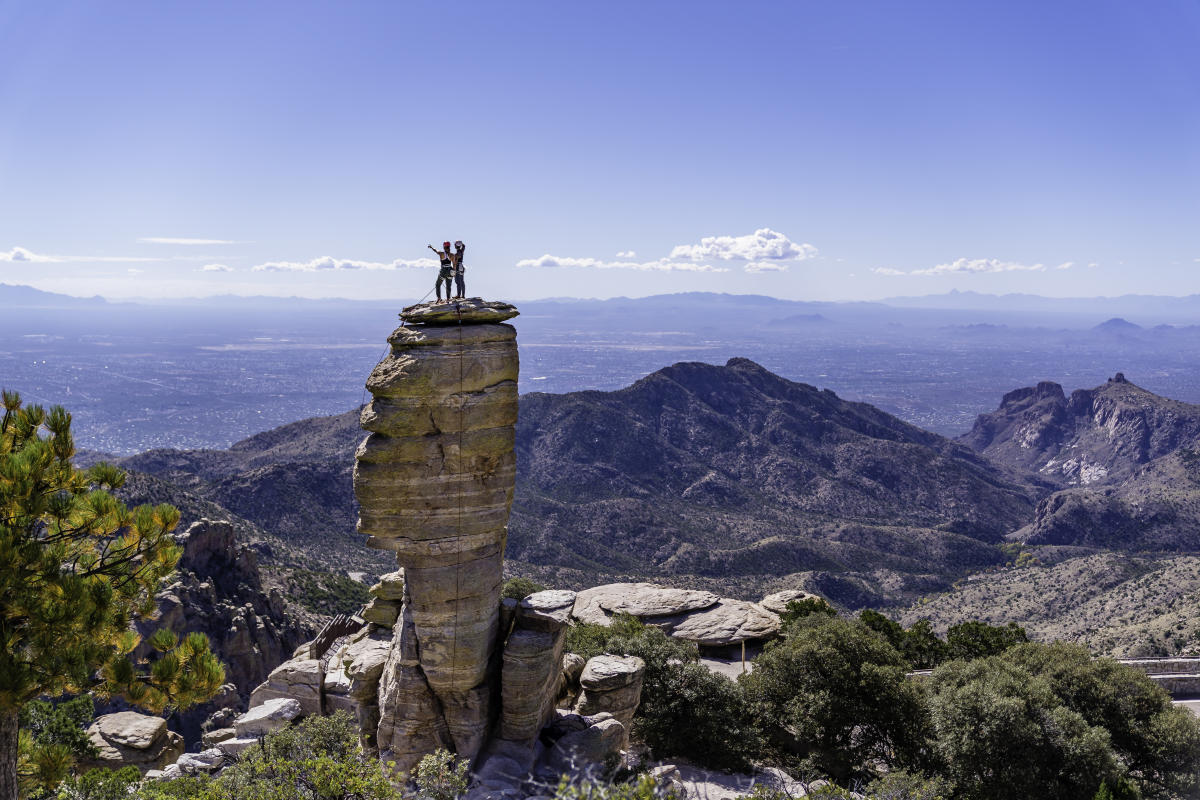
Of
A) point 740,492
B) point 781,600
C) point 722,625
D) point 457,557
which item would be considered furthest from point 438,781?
point 740,492

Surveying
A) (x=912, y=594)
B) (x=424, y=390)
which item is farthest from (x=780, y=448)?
(x=424, y=390)

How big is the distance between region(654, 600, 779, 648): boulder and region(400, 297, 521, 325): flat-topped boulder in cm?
2040

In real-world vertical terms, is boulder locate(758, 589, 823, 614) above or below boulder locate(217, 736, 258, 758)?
below

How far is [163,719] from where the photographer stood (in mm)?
32688

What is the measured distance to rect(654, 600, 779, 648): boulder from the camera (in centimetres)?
3578

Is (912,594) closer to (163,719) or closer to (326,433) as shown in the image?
(163,719)

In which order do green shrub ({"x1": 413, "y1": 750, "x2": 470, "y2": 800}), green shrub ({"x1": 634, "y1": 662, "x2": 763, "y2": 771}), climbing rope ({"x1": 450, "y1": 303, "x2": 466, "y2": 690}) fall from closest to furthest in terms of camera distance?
green shrub ({"x1": 413, "y1": 750, "x2": 470, "y2": 800}), climbing rope ({"x1": 450, "y1": 303, "x2": 466, "y2": 690}), green shrub ({"x1": 634, "y1": 662, "x2": 763, "y2": 771})

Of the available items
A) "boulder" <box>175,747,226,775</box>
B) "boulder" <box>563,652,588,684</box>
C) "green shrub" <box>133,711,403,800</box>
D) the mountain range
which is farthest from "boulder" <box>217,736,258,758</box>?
the mountain range

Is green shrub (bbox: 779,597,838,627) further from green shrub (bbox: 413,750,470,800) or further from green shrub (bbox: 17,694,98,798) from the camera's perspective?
green shrub (bbox: 17,694,98,798)

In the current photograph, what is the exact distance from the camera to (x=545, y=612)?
883 inches

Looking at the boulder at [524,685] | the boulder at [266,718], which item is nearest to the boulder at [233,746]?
the boulder at [266,718]

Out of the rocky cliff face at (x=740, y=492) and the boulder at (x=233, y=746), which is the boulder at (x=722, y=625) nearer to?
the boulder at (x=233, y=746)

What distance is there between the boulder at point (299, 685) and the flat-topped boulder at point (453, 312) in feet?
53.7

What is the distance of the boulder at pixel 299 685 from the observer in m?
28.9
